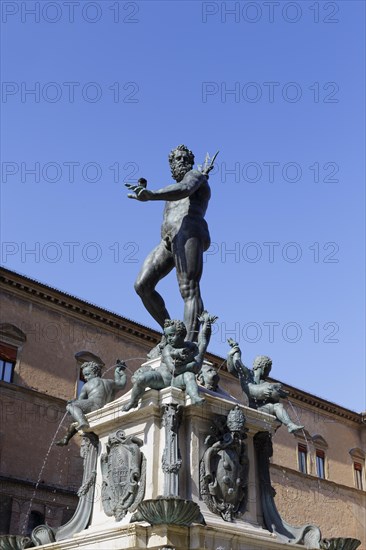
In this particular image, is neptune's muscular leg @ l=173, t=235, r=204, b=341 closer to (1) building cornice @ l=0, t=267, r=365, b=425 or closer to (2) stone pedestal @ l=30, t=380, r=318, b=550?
(2) stone pedestal @ l=30, t=380, r=318, b=550

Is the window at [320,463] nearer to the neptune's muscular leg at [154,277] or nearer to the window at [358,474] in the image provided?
the window at [358,474]

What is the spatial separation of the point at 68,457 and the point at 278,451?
11.0 m

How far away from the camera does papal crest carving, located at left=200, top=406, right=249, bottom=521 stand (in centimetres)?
686

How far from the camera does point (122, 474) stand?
7.03 meters

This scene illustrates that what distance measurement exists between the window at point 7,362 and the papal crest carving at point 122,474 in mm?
17333

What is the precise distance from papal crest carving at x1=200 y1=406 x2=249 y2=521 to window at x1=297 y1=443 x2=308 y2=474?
2718 cm

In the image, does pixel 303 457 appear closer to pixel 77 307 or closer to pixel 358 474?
pixel 358 474

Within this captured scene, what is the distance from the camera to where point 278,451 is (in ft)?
105

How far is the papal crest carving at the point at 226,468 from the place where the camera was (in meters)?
6.86

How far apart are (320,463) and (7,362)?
664 inches

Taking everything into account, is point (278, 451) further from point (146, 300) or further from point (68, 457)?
point (146, 300)

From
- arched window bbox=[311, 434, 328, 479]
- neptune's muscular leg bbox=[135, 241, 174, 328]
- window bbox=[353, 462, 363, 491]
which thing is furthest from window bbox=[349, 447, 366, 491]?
neptune's muscular leg bbox=[135, 241, 174, 328]

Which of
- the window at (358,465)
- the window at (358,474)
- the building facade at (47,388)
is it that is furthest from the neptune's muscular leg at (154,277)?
the window at (358,474)

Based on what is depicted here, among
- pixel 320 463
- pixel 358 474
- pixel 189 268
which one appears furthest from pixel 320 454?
pixel 189 268
